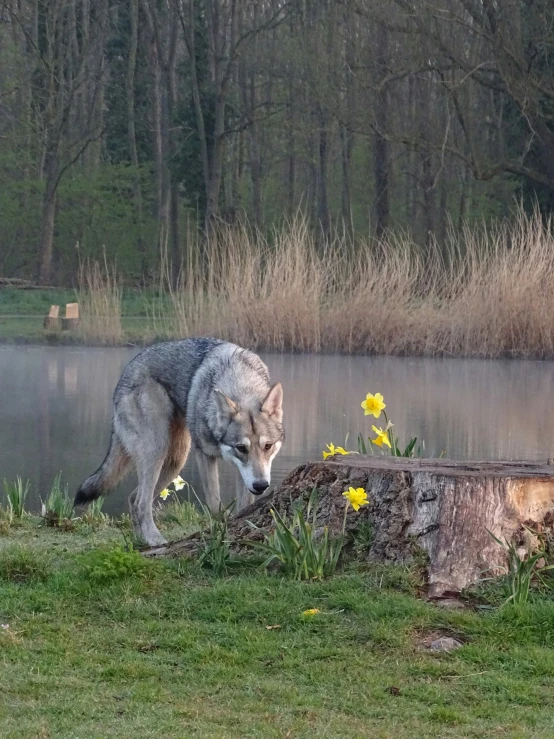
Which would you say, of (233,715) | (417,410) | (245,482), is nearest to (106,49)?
(417,410)

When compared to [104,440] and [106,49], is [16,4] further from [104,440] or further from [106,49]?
[104,440]

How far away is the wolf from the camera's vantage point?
679 cm

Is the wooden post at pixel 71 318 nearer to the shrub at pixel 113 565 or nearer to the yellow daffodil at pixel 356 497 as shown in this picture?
the shrub at pixel 113 565

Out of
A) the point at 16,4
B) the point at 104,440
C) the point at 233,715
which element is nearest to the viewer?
the point at 233,715

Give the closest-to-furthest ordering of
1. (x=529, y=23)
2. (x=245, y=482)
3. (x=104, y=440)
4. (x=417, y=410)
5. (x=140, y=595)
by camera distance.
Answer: (x=140, y=595) < (x=245, y=482) < (x=104, y=440) < (x=417, y=410) < (x=529, y=23)

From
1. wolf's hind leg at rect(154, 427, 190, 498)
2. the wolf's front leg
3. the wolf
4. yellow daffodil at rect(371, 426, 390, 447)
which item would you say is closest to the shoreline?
wolf's hind leg at rect(154, 427, 190, 498)

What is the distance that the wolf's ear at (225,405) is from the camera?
6.70 m

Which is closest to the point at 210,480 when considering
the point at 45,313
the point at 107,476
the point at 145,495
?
the point at 145,495

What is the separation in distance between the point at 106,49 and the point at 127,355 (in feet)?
73.7

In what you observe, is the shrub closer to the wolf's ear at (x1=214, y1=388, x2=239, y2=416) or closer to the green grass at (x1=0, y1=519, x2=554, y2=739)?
the green grass at (x1=0, y1=519, x2=554, y2=739)

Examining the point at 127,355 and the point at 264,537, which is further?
the point at 127,355

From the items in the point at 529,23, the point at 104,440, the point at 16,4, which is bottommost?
the point at 104,440

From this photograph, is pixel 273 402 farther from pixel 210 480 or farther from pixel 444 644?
pixel 444 644

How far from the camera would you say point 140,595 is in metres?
4.80
